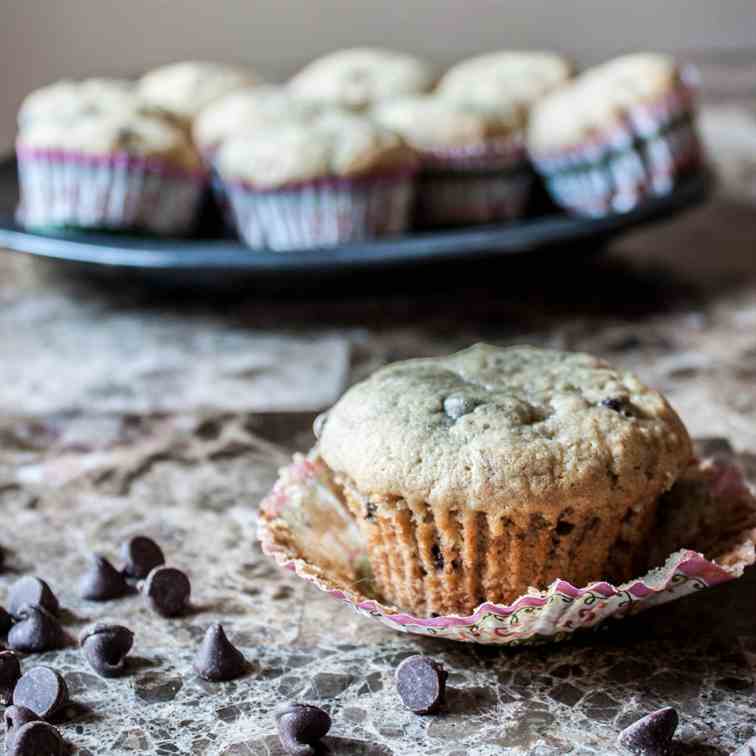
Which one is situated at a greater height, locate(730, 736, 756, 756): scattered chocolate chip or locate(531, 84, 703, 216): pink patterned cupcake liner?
locate(531, 84, 703, 216): pink patterned cupcake liner

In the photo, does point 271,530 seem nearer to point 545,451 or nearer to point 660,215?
point 545,451

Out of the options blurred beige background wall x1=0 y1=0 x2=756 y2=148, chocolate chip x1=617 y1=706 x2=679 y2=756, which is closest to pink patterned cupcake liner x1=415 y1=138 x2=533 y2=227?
chocolate chip x1=617 y1=706 x2=679 y2=756

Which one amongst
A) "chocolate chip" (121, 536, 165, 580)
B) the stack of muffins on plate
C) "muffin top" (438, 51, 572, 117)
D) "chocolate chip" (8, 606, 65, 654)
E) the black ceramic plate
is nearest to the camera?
"chocolate chip" (8, 606, 65, 654)

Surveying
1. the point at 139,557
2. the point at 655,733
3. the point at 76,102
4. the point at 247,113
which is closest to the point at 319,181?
the point at 247,113

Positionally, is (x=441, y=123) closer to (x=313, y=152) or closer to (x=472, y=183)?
(x=472, y=183)

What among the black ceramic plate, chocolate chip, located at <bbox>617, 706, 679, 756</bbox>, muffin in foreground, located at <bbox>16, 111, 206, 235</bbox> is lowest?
chocolate chip, located at <bbox>617, 706, 679, 756</bbox>

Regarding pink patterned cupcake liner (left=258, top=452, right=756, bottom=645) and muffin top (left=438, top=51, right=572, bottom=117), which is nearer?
pink patterned cupcake liner (left=258, top=452, right=756, bottom=645)

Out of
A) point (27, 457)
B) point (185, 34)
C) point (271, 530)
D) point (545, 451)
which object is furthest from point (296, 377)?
point (185, 34)

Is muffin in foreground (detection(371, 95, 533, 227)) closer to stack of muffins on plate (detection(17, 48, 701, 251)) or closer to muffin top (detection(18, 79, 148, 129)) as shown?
stack of muffins on plate (detection(17, 48, 701, 251))
